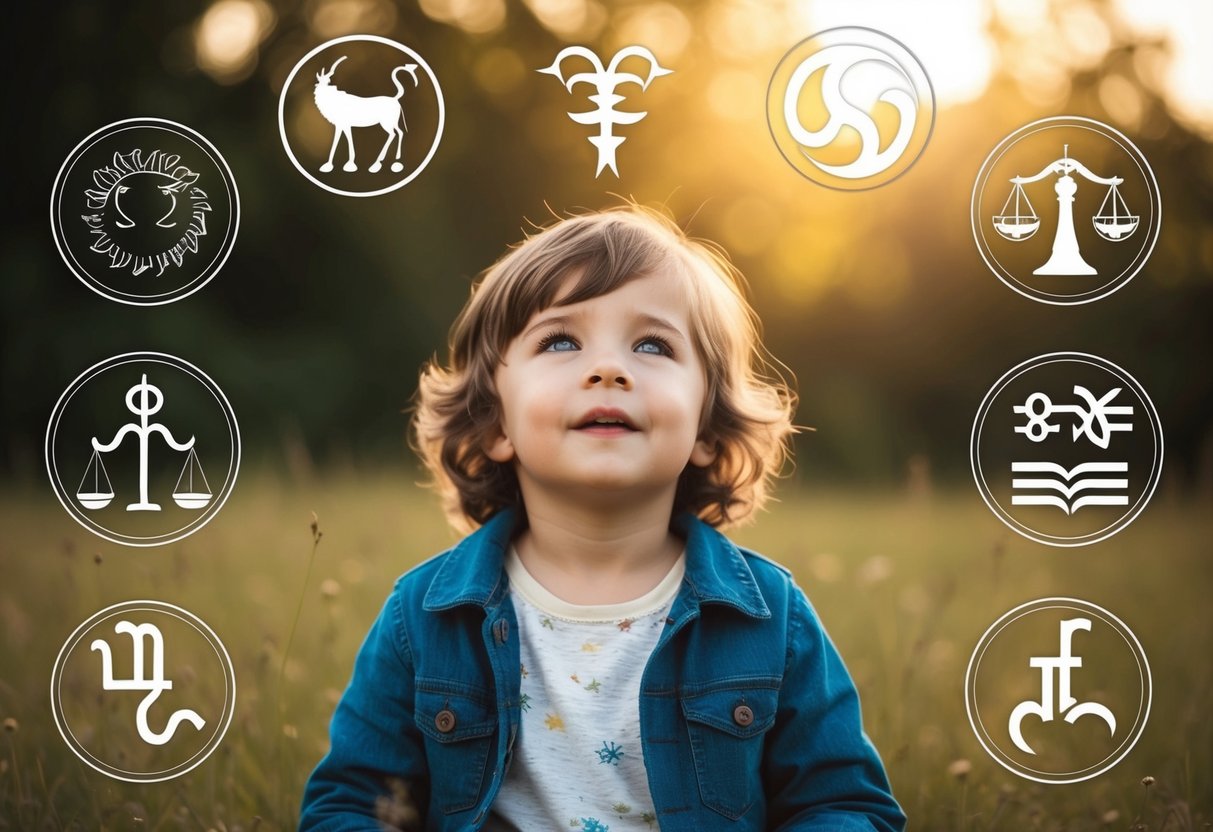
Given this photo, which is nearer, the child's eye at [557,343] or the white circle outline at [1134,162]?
the child's eye at [557,343]

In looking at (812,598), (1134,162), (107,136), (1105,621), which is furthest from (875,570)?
(107,136)

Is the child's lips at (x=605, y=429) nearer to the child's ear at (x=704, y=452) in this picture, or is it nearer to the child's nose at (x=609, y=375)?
the child's nose at (x=609, y=375)

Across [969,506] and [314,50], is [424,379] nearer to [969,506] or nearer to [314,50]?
[314,50]

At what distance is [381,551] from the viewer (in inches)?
155

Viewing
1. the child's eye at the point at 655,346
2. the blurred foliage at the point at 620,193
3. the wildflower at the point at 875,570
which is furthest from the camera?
the wildflower at the point at 875,570

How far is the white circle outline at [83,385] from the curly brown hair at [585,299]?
1.32 ft

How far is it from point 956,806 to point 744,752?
71 centimetres

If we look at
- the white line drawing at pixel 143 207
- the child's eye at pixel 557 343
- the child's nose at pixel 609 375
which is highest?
the white line drawing at pixel 143 207

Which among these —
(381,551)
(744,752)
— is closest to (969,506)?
(381,551)

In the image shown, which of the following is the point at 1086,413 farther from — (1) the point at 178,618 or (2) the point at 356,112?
(1) the point at 178,618

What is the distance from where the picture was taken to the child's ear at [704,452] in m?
2.19

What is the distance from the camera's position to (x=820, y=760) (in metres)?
1.87

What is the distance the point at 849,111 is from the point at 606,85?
19.2 inches

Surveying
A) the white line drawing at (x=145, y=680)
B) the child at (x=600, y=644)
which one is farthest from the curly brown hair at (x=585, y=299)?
the white line drawing at (x=145, y=680)
